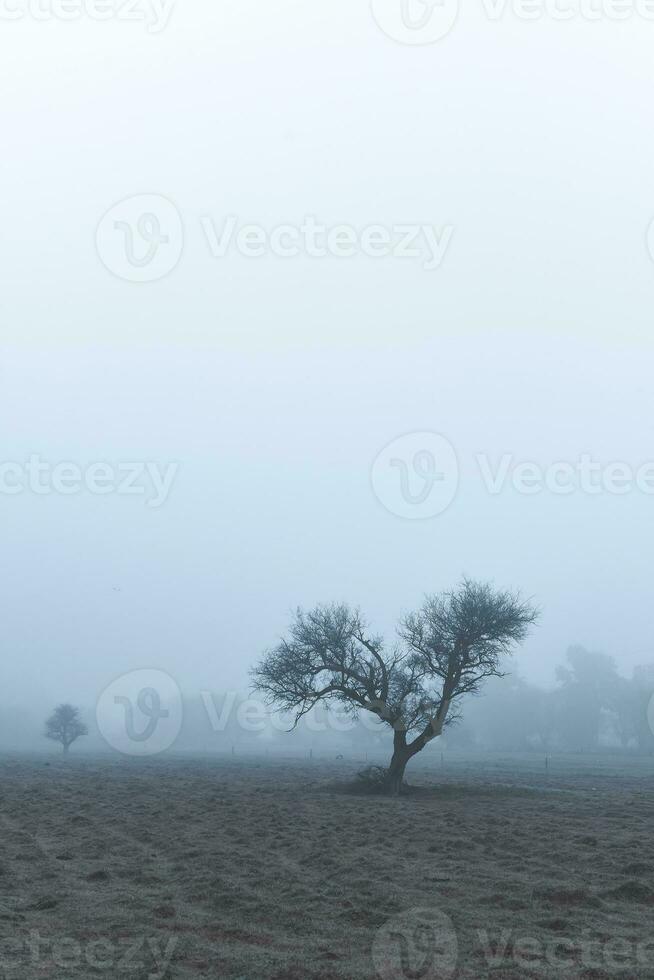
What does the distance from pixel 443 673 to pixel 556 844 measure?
64.1 feet

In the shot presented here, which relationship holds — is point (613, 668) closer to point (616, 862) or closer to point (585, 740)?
point (585, 740)

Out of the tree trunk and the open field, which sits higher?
the tree trunk

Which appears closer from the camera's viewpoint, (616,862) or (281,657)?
(616,862)

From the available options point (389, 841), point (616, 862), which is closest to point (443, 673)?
point (389, 841)

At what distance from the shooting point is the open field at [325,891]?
13.4m

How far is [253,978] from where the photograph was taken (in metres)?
12.7

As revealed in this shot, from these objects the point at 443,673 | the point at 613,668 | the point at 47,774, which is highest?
the point at 613,668

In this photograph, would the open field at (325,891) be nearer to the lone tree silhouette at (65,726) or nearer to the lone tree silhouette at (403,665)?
the lone tree silhouette at (403,665)

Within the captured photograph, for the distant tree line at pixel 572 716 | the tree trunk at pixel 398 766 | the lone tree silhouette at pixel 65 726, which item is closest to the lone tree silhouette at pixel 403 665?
the tree trunk at pixel 398 766

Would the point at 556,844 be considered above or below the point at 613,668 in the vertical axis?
below

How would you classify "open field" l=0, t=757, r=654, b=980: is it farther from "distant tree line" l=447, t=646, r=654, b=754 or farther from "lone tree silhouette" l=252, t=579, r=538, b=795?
"distant tree line" l=447, t=646, r=654, b=754

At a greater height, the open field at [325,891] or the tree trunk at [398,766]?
the tree trunk at [398,766]

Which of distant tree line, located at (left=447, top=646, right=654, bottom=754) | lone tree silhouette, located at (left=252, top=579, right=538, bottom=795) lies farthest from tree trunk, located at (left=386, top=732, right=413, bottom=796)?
distant tree line, located at (left=447, top=646, right=654, bottom=754)

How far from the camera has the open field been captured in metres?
13.4
